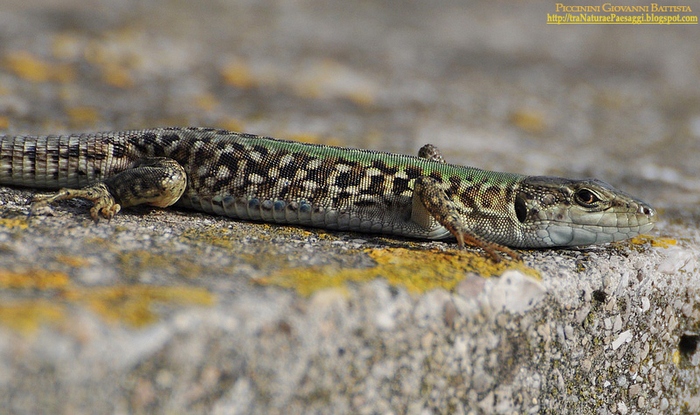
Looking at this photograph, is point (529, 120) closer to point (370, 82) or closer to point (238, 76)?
point (370, 82)

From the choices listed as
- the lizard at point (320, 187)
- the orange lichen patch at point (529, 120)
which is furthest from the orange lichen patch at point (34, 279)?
the orange lichen patch at point (529, 120)

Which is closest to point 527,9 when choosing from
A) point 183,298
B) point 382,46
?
point 382,46

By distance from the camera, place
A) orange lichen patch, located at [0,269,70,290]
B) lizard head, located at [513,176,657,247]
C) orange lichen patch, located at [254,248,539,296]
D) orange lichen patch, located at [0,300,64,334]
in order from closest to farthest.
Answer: orange lichen patch, located at [0,300,64,334] → orange lichen patch, located at [0,269,70,290] → orange lichen patch, located at [254,248,539,296] → lizard head, located at [513,176,657,247]

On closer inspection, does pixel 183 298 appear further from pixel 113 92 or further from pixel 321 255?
pixel 113 92

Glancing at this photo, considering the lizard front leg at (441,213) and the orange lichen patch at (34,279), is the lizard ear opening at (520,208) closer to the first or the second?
the lizard front leg at (441,213)

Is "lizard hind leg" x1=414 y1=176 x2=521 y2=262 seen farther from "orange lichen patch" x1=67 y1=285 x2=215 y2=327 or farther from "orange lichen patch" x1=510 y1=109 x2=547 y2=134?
"orange lichen patch" x1=510 y1=109 x2=547 y2=134

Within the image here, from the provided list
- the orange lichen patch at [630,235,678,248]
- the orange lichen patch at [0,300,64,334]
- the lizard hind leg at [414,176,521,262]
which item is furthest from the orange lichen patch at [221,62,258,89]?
the orange lichen patch at [0,300,64,334]

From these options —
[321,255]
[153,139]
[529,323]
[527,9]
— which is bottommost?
[529,323]
